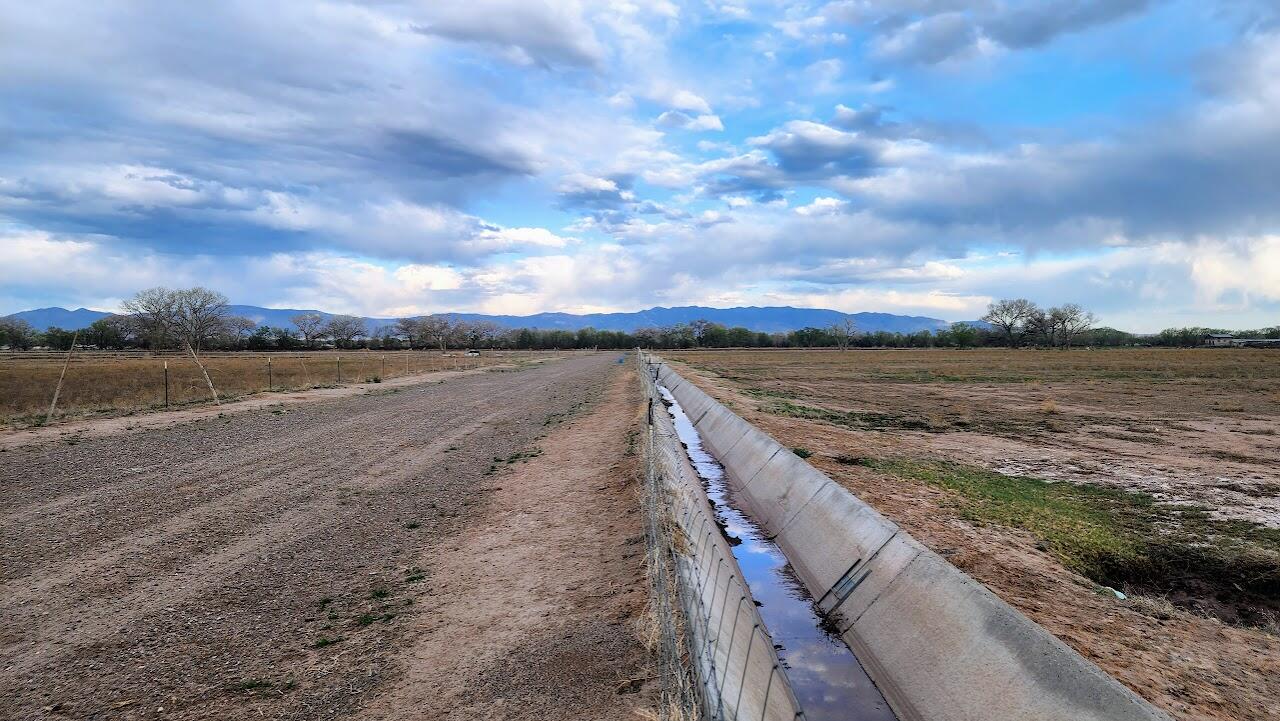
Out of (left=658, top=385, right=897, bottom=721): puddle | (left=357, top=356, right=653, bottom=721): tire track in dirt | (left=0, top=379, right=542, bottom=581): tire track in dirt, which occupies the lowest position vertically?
(left=658, top=385, right=897, bottom=721): puddle

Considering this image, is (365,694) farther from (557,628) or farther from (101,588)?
(101,588)

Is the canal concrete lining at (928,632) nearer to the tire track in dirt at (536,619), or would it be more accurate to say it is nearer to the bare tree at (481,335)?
the tire track in dirt at (536,619)

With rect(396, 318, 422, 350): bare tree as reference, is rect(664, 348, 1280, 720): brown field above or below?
below

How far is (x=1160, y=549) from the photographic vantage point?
7824 mm

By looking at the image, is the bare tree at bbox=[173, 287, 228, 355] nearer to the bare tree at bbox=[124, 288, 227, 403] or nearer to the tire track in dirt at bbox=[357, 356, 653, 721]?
the bare tree at bbox=[124, 288, 227, 403]

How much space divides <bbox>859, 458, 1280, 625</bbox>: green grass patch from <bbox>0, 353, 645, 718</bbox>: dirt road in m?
5.21

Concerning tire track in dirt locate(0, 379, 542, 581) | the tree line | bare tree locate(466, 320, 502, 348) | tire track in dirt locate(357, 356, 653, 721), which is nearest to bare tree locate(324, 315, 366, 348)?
the tree line

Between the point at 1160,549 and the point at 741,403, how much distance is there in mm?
15885

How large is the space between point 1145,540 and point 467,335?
189626 millimetres

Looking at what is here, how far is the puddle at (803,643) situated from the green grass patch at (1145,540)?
9.24 feet

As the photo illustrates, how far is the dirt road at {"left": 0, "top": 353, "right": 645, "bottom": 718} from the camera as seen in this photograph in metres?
4.61

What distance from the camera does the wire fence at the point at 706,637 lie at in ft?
14.1

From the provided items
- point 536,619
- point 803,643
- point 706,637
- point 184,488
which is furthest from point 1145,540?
point 184,488

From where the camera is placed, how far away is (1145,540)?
26.7 feet
